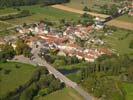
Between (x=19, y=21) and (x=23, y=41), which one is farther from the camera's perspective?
(x=19, y=21)

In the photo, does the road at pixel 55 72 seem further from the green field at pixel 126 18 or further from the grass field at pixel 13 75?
the green field at pixel 126 18

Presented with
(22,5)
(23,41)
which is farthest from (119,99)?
(22,5)

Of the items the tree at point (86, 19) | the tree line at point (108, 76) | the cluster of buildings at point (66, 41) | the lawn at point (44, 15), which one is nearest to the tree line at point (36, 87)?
→ the tree line at point (108, 76)

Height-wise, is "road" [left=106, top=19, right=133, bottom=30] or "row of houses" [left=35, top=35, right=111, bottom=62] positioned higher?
"row of houses" [left=35, top=35, right=111, bottom=62]

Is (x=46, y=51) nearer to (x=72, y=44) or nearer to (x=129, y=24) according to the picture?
(x=72, y=44)

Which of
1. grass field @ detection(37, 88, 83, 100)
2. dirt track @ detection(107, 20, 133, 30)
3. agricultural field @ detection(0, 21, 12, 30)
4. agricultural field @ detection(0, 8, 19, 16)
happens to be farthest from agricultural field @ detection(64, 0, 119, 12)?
grass field @ detection(37, 88, 83, 100)

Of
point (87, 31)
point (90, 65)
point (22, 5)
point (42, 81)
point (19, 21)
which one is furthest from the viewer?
point (22, 5)

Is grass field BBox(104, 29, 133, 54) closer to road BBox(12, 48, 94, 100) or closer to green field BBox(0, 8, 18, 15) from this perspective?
road BBox(12, 48, 94, 100)
